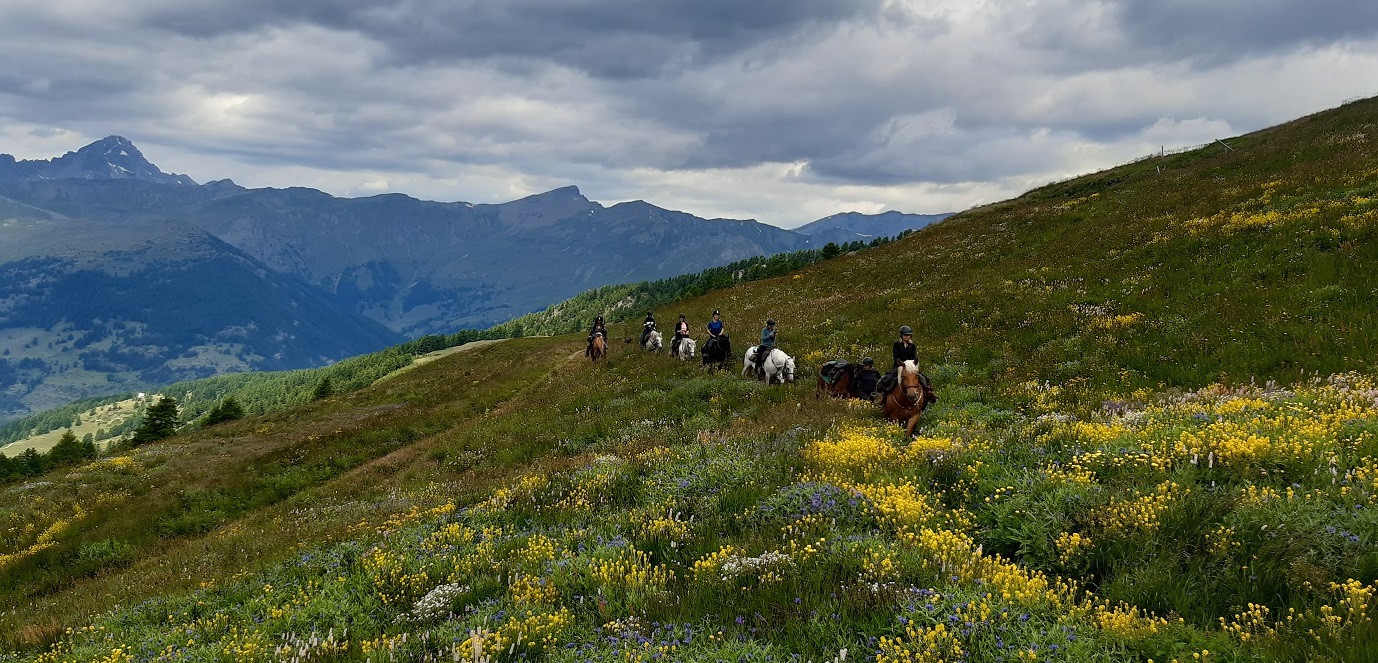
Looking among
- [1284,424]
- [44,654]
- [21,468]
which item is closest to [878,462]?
[1284,424]

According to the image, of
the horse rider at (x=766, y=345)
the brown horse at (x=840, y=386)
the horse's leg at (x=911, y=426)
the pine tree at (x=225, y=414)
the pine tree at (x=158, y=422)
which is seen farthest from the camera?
the pine tree at (x=225, y=414)

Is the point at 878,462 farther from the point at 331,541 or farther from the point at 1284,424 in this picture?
the point at 331,541

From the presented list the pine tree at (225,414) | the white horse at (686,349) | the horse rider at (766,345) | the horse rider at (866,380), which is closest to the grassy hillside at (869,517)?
the horse rider at (866,380)

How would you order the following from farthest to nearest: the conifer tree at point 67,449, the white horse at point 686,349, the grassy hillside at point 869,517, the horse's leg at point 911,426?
the conifer tree at point 67,449
the white horse at point 686,349
the horse's leg at point 911,426
the grassy hillside at point 869,517

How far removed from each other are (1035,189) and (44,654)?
257 ft

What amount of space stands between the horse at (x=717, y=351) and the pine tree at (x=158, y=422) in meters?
47.0

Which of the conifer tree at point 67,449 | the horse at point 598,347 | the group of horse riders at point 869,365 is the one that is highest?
the group of horse riders at point 869,365

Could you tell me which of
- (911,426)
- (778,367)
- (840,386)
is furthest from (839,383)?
(911,426)

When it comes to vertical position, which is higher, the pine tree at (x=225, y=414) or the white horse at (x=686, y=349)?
the white horse at (x=686, y=349)

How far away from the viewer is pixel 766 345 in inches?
870

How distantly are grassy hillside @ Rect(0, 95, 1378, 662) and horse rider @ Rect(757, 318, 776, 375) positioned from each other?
6.01 ft

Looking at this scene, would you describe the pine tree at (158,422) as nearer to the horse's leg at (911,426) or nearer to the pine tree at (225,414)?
the pine tree at (225,414)

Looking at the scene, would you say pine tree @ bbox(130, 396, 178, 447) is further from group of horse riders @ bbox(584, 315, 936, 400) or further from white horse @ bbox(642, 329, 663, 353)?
group of horse riders @ bbox(584, 315, 936, 400)

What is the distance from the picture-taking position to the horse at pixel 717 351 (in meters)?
26.1
